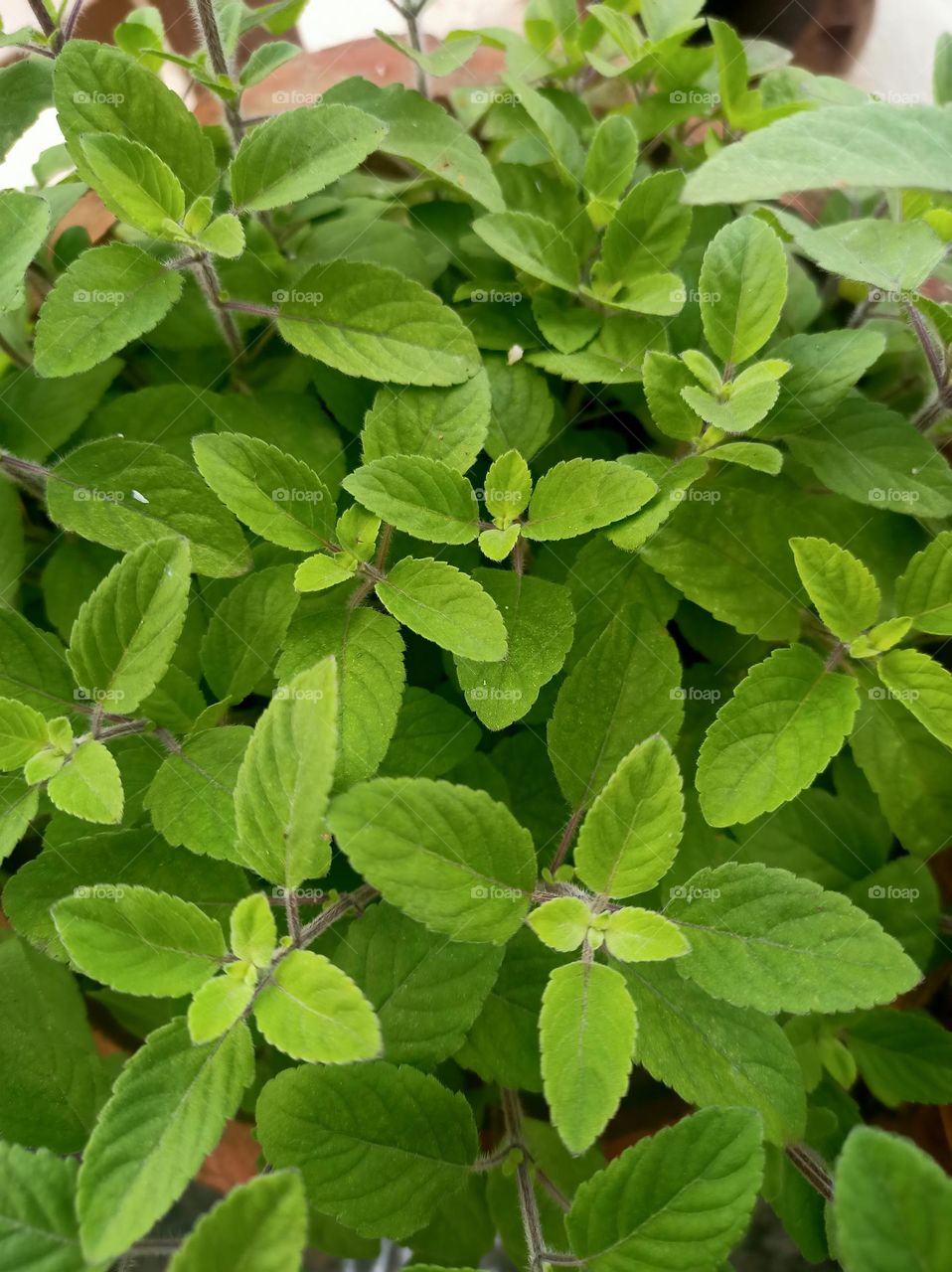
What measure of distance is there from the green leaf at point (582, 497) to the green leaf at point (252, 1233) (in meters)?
0.50

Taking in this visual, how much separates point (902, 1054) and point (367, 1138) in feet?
1.74

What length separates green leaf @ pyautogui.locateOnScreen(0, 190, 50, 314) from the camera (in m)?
0.75

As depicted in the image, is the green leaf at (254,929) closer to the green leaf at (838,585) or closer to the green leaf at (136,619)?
the green leaf at (136,619)

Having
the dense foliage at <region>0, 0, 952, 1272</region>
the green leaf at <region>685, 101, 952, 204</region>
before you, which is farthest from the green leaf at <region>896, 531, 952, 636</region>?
the green leaf at <region>685, 101, 952, 204</region>

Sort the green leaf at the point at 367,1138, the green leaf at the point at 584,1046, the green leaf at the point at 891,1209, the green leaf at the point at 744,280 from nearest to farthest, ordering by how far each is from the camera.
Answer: the green leaf at the point at 891,1209, the green leaf at the point at 584,1046, the green leaf at the point at 367,1138, the green leaf at the point at 744,280

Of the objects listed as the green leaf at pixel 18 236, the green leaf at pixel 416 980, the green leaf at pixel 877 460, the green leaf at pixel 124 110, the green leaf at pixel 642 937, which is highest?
the green leaf at pixel 124 110

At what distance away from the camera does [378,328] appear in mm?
848

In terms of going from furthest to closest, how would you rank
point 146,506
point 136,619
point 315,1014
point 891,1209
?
point 146,506
point 136,619
point 315,1014
point 891,1209

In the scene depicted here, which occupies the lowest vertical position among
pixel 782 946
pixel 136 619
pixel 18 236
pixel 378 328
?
pixel 782 946

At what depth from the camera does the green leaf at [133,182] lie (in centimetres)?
73

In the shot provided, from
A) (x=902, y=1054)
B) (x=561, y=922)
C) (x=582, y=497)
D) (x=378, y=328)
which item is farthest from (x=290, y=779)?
(x=902, y=1054)

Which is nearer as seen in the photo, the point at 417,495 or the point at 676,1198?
the point at 676,1198

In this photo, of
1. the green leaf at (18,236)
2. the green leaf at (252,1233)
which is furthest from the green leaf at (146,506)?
the green leaf at (252,1233)

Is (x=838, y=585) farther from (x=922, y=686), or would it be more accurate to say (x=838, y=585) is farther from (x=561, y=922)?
(x=561, y=922)
